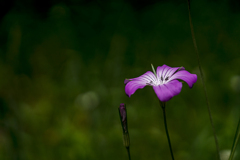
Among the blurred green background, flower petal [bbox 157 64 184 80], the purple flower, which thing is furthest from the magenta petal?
the blurred green background

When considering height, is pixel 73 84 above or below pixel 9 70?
A: below

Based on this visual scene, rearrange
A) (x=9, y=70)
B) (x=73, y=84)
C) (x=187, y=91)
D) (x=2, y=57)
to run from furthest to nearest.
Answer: (x=2, y=57) → (x=9, y=70) → (x=73, y=84) → (x=187, y=91)

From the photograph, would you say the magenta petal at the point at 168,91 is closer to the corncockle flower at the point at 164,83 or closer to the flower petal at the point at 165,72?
the corncockle flower at the point at 164,83

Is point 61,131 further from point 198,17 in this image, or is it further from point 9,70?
point 198,17

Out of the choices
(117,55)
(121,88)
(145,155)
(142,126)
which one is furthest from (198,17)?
(145,155)

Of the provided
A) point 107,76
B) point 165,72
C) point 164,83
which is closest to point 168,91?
point 164,83

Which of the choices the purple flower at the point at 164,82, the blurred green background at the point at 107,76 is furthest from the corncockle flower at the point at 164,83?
the blurred green background at the point at 107,76
